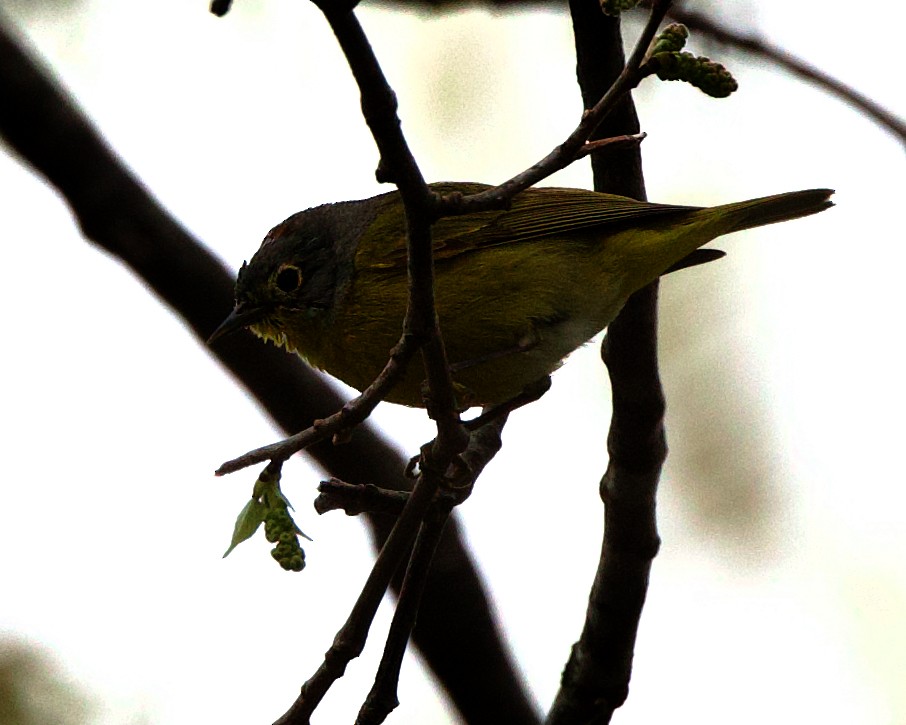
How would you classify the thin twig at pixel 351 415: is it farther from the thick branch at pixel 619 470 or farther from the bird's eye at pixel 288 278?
the bird's eye at pixel 288 278

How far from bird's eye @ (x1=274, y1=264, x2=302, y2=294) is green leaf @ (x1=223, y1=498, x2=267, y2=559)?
2.22 m

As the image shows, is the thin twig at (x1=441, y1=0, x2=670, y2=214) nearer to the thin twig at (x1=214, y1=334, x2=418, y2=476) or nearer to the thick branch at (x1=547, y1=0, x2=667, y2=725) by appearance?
the thin twig at (x1=214, y1=334, x2=418, y2=476)

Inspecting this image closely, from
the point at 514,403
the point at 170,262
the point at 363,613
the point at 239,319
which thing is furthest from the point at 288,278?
the point at 363,613

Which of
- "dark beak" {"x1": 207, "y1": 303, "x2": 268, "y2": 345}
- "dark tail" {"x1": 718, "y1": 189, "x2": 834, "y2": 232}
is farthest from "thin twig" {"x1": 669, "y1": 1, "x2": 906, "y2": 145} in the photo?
"dark beak" {"x1": 207, "y1": 303, "x2": 268, "y2": 345}

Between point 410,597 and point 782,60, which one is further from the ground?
point 782,60

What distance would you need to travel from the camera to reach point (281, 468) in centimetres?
333

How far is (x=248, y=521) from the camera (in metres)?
3.37

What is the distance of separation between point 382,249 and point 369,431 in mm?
1208

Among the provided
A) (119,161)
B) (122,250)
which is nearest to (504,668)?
(122,250)

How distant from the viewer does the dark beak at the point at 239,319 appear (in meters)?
5.43

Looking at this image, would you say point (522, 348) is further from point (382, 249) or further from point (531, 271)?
point (382, 249)

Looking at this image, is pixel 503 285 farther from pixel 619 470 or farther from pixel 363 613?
pixel 363 613

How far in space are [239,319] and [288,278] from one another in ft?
1.04

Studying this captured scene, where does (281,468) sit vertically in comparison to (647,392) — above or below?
below
